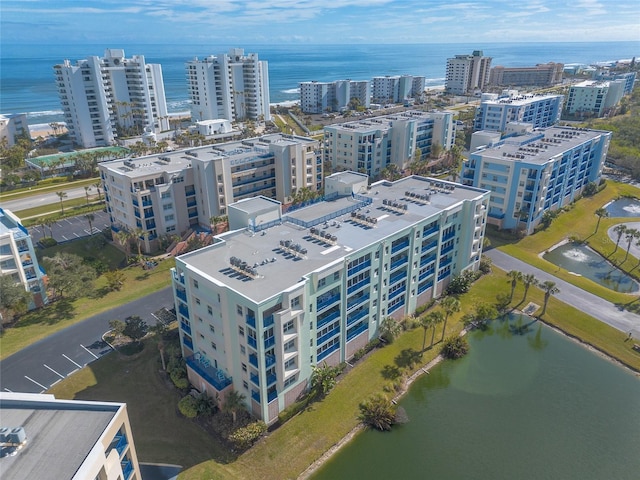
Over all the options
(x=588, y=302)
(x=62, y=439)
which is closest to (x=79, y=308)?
(x=62, y=439)

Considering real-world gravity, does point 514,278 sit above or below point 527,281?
below

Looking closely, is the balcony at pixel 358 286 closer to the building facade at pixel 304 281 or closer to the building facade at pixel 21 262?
the building facade at pixel 304 281

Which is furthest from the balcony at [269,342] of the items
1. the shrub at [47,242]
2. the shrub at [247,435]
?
the shrub at [47,242]

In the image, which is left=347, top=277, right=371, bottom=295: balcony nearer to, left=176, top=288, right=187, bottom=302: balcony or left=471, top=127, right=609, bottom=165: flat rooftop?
left=176, top=288, right=187, bottom=302: balcony

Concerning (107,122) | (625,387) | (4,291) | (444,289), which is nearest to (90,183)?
(107,122)

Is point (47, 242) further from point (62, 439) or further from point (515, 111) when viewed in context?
point (515, 111)

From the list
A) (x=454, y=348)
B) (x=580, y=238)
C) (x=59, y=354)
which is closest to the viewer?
(x=59, y=354)
